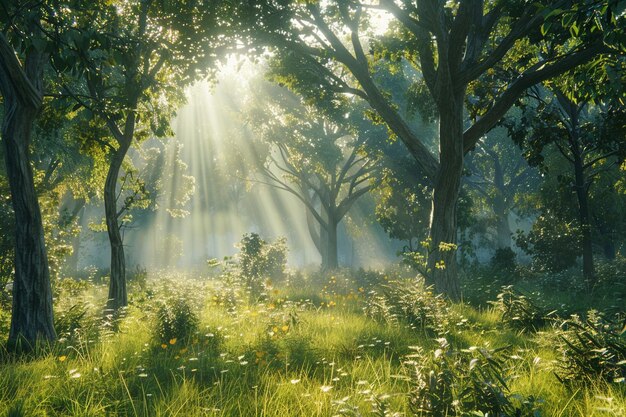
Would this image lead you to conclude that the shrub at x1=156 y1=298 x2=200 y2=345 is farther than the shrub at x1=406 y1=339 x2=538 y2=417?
Yes

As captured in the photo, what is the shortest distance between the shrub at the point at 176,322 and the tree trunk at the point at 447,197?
593 cm

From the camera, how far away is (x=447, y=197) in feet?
36.1

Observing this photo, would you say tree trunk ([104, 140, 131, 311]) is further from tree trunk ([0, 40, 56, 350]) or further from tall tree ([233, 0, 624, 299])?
Result: tall tree ([233, 0, 624, 299])

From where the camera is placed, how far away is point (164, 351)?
234 inches

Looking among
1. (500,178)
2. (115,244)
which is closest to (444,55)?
(115,244)

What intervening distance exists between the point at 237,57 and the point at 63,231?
21.8 feet

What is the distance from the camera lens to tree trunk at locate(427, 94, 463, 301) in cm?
1042

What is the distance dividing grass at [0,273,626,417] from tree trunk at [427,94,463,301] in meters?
2.94

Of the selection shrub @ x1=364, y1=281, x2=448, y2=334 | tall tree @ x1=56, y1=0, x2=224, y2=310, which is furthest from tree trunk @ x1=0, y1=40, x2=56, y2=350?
shrub @ x1=364, y1=281, x2=448, y2=334

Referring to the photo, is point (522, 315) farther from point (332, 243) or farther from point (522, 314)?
point (332, 243)

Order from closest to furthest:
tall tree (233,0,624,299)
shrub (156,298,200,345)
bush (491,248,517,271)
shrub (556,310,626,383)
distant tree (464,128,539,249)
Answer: shrub (556,310,626,383), shrub (156,298,200,345), tall tree (233,0,624,299), bush (491,248,517,271), distant tree (464,128,539,249)

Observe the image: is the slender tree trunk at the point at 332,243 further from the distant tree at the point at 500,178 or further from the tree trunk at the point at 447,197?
the tree trunk at the point at 447,197

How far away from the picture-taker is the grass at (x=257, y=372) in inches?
144

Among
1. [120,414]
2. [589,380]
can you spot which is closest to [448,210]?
[589,380]
